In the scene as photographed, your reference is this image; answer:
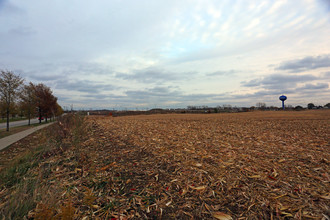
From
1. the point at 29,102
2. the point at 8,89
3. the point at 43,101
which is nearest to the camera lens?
the point at 8,89

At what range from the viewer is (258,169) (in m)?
3.12

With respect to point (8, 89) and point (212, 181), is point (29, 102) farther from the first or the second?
point (212, 181)

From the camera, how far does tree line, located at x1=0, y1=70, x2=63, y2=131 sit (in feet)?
52.0

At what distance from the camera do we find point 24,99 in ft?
67.9

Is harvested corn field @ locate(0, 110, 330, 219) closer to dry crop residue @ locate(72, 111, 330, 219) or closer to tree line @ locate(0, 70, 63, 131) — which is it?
dry crop residue @ locate(72, 111, 330, 219)

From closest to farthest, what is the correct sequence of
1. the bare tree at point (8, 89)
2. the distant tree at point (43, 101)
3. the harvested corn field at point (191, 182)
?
the harvested corn field at point (191, 182) < the bare tree at point (8, 89) < the distant tree at point (43, 101)

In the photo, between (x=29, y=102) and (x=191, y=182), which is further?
(x=29, y=102)

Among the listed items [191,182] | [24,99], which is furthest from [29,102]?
[191,182]

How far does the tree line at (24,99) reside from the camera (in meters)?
15.8

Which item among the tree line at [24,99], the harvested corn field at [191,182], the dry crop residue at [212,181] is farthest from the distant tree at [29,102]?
the dry crop residue at [212,181]

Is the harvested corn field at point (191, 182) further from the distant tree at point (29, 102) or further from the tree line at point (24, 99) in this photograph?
the distant tree at point (29, 102)

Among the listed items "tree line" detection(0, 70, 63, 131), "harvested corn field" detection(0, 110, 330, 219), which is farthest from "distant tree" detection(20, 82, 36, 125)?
"harvested corn field" detection(0, 110, 330, 219)

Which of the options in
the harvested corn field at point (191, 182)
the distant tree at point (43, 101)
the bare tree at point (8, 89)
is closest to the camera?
the harvested corn field at point (191, 182)

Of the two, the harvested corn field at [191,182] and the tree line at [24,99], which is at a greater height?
the tree line at [24,99]
